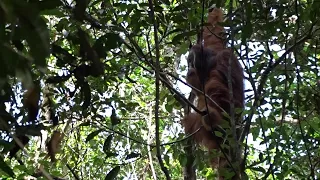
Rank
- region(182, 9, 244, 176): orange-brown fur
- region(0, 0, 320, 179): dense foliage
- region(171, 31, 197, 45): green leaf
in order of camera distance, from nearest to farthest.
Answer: region(0, 0, 320, 179): dense foliage, region(171, 31, 197, 45): green leaf, region(182, 9, 244, 176): orange-brown fur

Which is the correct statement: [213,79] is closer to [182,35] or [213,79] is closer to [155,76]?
[182,35]

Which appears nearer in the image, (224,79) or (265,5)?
(265,5)

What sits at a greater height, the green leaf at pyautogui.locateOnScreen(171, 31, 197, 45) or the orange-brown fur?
the orange-brown fur

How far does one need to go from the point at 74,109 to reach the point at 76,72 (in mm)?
696

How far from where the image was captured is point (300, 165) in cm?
250

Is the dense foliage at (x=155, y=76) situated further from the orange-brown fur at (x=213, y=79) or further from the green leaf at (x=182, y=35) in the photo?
the orange-brown fur at (x=213, y=79)

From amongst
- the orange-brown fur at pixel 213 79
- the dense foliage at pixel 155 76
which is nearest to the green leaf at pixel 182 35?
the dense foliage at pixel 155 76

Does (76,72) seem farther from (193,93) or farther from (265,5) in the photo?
(193,93)

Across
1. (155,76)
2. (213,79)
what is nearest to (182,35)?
(155,76)

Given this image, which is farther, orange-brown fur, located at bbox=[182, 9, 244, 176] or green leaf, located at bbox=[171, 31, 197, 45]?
orange-brown fur, located at bbox=[182, 9, 244, 176]

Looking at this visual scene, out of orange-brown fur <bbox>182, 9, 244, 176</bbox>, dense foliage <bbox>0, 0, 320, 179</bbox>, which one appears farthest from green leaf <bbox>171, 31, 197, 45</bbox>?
orange-brown fur <bbox>182, 9, 244, 176</bbox>

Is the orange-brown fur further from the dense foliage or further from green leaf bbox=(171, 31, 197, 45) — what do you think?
green leaf bbox=(171, 31, 197, 45)

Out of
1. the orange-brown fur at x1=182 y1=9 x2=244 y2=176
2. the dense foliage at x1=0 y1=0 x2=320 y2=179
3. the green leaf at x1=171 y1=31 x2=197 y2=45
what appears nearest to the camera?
the dense foliage at x1=0 y1=0 x2=320 y2=179

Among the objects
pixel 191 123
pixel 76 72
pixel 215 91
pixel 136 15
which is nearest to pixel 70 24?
pixel 136 15
